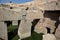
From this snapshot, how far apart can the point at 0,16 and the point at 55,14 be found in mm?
2811

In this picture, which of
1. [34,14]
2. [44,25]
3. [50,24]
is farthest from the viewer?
[34,14]

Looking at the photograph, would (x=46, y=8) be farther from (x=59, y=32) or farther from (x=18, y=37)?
(x=18, y=37)

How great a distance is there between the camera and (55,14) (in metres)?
9.31

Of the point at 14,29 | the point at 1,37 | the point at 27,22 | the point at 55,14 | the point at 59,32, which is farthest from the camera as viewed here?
the point at 14,29

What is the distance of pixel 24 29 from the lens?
10.8 meters

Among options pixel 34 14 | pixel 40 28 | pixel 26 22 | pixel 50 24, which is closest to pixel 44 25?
pixel 40 28

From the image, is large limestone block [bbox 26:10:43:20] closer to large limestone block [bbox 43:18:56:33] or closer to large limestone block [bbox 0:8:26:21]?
large limestone block [bbox 43:18:56:33]

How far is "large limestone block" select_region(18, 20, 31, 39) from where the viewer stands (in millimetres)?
10586

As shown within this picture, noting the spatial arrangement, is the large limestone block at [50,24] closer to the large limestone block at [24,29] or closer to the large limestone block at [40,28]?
the large limestone block at [40,28]

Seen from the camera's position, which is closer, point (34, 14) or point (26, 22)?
point (26, 22)

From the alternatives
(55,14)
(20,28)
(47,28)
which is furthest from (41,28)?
(55,14)

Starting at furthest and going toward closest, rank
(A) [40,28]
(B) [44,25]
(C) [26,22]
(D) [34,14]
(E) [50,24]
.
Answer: (D) [34,14] < (A) [40,28] < (B) [44,25] < (C) [26,22] < (E) [50,24]

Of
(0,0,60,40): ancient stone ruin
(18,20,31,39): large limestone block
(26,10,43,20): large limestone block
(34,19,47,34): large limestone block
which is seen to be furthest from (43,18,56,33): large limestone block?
(26,10,43,20): large limestone block

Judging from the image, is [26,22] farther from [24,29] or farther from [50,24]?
[50,24]
